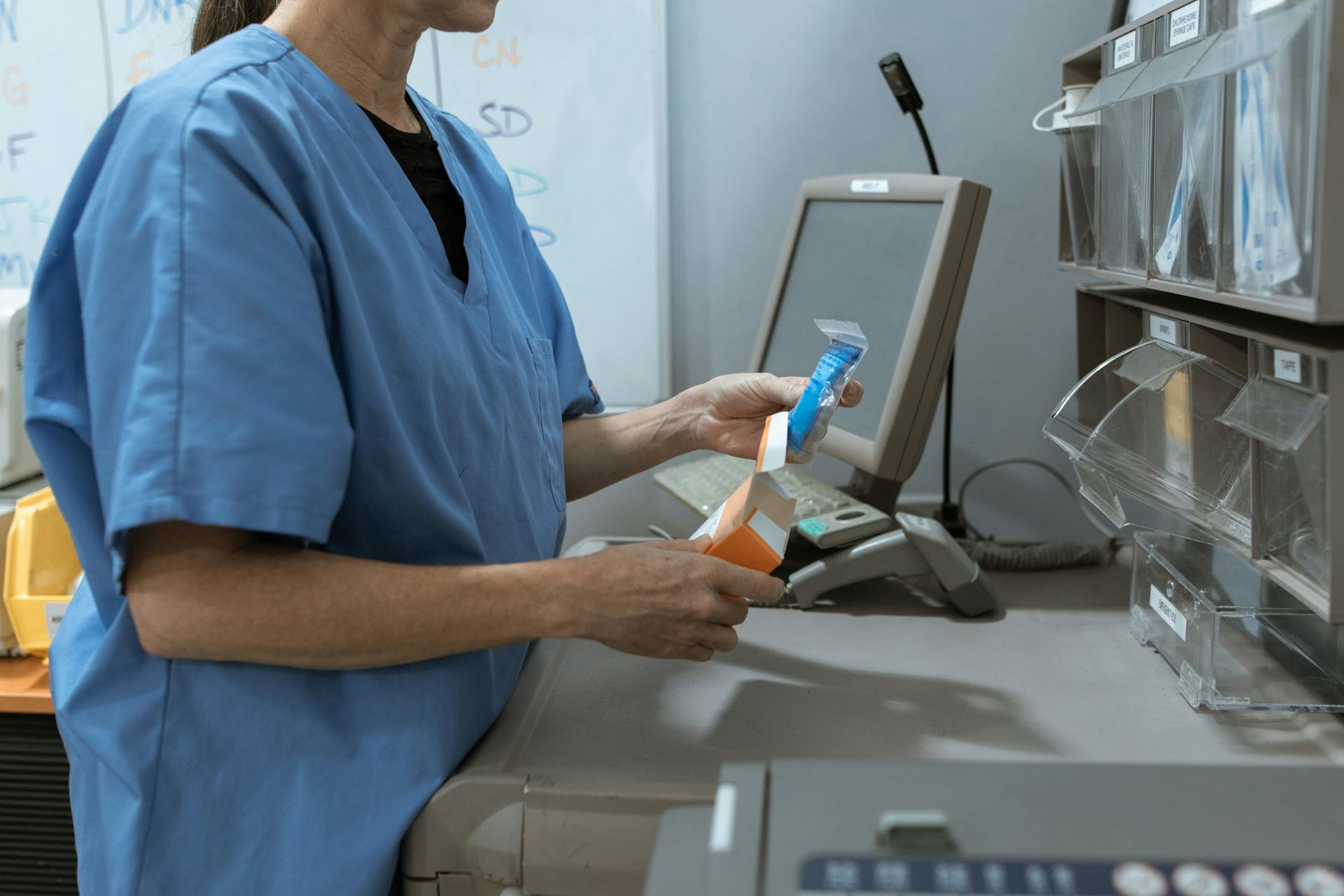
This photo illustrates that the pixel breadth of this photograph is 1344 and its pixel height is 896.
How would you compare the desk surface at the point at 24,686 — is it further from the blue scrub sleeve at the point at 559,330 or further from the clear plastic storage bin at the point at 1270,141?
the clear plastic storage bin at the point at 1270,141

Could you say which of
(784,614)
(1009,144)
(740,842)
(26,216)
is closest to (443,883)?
(740,842)

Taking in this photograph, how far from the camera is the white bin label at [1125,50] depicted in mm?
976

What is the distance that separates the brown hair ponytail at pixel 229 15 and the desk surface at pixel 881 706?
2.13 ft

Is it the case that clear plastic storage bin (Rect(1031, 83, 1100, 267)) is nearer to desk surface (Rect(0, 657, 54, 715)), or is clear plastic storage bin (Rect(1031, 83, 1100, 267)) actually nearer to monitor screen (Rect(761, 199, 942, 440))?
monitor screen (Rect(761, 199, 942, 440))

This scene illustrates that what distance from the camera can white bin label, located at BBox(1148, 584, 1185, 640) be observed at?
37.2 inches

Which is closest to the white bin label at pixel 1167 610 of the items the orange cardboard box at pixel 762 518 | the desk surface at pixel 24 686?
the orange cardboard box at pixel 762 518

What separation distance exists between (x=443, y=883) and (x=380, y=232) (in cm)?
49

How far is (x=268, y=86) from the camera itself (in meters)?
0.75

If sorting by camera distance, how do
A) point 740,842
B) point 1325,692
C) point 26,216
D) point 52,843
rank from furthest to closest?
point 26,216, point 52,843, point 1325,692, point 740,842

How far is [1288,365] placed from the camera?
74cm

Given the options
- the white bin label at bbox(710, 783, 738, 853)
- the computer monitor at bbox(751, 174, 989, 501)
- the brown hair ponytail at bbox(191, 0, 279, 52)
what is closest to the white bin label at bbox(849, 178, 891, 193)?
the computer monitor at bbox(751, 174, 989, 501)

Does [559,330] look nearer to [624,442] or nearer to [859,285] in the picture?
[624,442]

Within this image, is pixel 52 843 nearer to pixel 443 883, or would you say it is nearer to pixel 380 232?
pixel 443 883

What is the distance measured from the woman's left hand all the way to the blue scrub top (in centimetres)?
27
